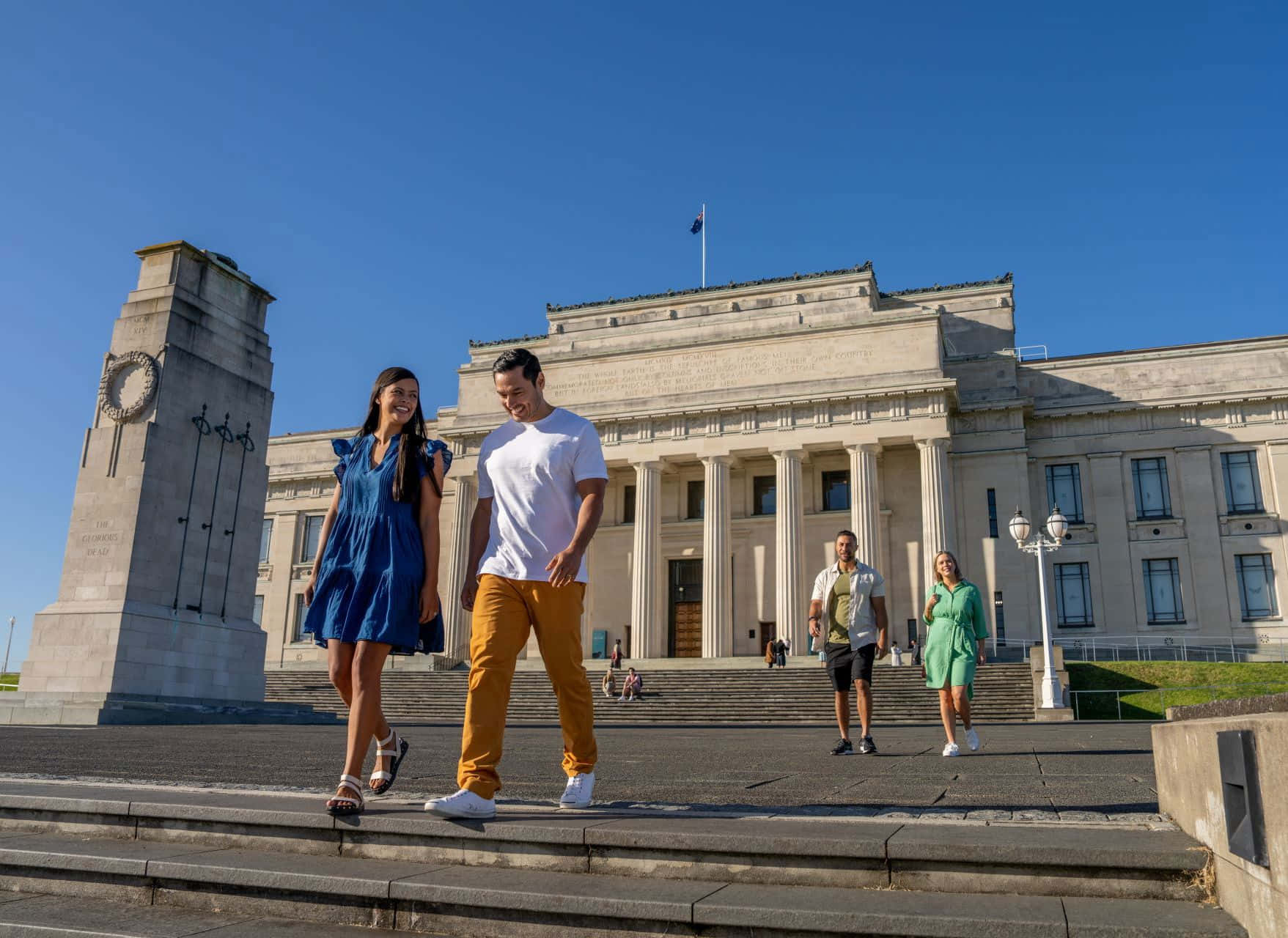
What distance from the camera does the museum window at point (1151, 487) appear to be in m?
38.0

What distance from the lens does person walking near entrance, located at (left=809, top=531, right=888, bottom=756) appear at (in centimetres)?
A: 997

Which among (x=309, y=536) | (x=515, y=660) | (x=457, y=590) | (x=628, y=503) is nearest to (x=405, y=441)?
(x=515, y=660)

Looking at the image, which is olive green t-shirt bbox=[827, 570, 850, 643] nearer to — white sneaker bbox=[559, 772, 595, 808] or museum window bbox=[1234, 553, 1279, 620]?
white sneaker bbox=[559, 772, 595, 808]

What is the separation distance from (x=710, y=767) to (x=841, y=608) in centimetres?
215

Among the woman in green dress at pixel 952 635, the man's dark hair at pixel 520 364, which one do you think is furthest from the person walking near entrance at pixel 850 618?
the man's dark hair at pixel 520 364

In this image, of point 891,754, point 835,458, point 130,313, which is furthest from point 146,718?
point 835,458

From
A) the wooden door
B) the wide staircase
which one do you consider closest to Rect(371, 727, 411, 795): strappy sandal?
Answer: the wide staircase

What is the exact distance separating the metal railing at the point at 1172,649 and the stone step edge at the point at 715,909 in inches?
1349

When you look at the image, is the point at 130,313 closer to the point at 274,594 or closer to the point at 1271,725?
the point at 1271,725

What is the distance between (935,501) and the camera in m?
35.2

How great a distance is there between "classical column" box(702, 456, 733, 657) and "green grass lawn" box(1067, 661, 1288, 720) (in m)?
12.5

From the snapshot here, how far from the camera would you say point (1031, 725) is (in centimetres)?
1933

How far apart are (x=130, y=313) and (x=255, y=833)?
18801mm

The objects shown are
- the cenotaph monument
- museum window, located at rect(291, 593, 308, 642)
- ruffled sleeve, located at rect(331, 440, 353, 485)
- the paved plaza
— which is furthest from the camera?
museum window, located at rect(291, 593, 308, 642)
